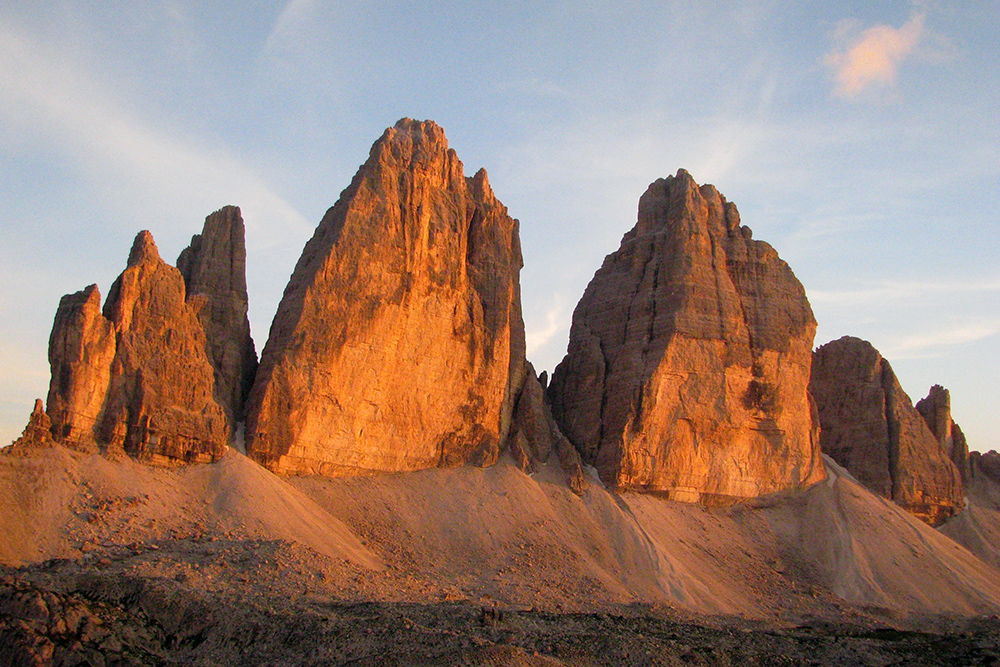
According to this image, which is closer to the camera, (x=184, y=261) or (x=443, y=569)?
(x=443, y=569)

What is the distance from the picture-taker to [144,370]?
127 feet

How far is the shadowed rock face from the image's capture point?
42.8 meters

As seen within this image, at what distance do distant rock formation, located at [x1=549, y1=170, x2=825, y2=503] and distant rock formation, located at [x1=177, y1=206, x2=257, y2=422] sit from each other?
62.1 feet

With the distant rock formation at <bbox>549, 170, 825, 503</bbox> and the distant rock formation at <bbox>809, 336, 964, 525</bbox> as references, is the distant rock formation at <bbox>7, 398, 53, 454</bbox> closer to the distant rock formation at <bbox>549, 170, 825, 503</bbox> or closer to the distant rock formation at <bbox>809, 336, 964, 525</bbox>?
the distant rock formation at <bbox>549, 170, 825, 503</bbox>

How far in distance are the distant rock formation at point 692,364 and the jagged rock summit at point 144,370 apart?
2014cm

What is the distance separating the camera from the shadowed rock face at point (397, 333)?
4284cm

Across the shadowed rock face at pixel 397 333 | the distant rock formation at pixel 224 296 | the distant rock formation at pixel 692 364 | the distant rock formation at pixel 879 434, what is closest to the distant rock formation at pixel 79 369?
the distant rock formation at pixel 224 296

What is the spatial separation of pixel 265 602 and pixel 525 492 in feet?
67.1

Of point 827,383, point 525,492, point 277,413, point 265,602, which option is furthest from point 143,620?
point 827,383

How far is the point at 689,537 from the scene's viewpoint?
48594 millimetres

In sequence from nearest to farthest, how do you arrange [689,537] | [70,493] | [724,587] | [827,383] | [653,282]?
[70,493], [724,587], [689,537], [653,282], [827,383]

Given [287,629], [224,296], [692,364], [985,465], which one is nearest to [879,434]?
[985,465]

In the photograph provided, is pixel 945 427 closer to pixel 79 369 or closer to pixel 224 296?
pixel 224 296

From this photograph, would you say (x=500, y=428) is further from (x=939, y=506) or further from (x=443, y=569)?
(x=939, y=506)
